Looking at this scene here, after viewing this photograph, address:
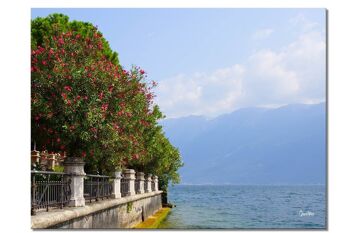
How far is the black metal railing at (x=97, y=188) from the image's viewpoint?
20156 millimetres

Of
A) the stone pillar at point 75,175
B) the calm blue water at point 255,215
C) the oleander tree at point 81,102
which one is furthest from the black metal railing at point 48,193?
the calm blue water at point 255,215

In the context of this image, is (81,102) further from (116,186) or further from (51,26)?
(51,26)

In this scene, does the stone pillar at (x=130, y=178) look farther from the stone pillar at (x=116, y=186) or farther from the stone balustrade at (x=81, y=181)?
the stone pillar at (x=116, y=186)

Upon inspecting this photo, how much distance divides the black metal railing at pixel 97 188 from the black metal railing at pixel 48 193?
7.63 ft

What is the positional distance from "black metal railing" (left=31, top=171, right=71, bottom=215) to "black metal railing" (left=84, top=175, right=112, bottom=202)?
2.32 metres

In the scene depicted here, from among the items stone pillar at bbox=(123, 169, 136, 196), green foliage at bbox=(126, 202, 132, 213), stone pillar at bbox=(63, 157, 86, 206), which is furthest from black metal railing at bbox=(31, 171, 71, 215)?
stone pillar at bbox=(123, 169, 136, 196)

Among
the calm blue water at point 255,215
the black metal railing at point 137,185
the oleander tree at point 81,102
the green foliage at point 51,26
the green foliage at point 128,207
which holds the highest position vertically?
the green foliage at point 51,26

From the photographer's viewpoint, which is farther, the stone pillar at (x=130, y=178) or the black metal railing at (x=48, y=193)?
the stone pillar at (x=130, y=178)

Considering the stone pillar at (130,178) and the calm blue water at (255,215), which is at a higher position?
the stone pillar at (130,178)

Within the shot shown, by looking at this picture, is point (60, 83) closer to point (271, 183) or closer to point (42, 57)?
point (42, 57)

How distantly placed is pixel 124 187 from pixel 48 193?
1117 cm

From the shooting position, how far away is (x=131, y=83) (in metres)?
20.8

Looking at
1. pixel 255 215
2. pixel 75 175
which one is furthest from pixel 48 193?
pixel 255 215
